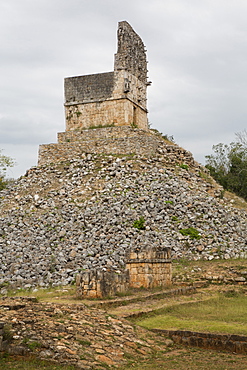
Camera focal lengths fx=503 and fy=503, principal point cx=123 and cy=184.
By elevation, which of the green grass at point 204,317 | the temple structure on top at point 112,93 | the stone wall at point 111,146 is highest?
the temple structure on top at point 112,93

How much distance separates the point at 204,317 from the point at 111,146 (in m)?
14.1

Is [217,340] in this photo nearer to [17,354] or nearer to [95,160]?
[17,354]

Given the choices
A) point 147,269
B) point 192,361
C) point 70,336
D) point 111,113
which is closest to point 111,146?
point 111,113


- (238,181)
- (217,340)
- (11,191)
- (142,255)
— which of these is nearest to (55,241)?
(142,255)

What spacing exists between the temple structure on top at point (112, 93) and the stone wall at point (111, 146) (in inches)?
29.2

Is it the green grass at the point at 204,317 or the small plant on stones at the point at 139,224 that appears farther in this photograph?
the small plant on stones at the point at 139,224

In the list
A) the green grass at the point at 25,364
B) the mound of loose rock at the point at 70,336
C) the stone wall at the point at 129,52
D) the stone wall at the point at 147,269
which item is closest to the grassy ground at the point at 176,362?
the green grass at the point at 25,364

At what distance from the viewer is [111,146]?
23766 mm

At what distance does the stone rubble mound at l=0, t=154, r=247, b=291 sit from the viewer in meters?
16.5

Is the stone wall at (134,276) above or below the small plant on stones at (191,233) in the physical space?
below

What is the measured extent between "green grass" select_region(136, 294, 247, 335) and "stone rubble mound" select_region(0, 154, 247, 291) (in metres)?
3.74

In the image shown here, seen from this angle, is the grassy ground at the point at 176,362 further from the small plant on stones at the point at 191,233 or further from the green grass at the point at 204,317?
the small plant on stones at the point at 191,233

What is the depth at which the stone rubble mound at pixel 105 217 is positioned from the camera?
16.5 metres

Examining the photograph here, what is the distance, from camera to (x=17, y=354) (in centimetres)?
740
